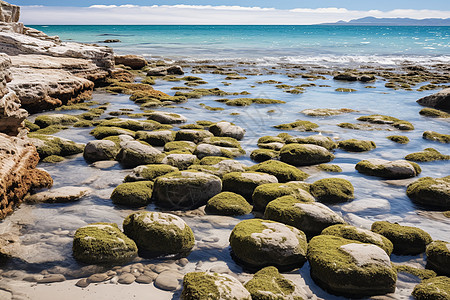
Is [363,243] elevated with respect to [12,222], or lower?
elevated

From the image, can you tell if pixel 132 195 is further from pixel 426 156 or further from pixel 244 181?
pixel 426 156

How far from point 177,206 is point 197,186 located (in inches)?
20.5

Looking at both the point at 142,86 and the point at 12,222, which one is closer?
the point at 12,222

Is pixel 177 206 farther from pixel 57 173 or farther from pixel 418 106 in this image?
pixel 418 106

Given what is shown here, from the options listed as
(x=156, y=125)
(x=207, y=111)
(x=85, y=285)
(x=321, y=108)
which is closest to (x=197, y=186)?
(x=85, y=285)

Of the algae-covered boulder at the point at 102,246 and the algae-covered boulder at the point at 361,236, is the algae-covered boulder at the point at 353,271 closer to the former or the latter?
the algae-covered boulder at the point at 361,236

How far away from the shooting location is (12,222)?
19.9 feet

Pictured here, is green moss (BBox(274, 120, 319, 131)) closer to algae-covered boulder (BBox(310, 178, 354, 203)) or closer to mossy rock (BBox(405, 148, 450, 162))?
mossy rock (BBox(405, 148, 450, 162))

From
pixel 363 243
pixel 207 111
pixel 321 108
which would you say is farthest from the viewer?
pixel 321 108

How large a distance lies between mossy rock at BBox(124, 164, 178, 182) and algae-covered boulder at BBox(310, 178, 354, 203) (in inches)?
120

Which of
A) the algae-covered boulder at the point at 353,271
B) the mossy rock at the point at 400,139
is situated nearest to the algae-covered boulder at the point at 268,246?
the algae-covered boulder at the point at 353,271

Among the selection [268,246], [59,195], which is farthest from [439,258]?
[59,195]

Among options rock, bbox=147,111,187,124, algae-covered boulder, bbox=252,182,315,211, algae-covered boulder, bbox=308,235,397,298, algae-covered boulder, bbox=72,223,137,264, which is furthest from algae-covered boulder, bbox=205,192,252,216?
rock, bbox=147,111,187,124

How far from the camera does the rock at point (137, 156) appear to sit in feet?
29.9
